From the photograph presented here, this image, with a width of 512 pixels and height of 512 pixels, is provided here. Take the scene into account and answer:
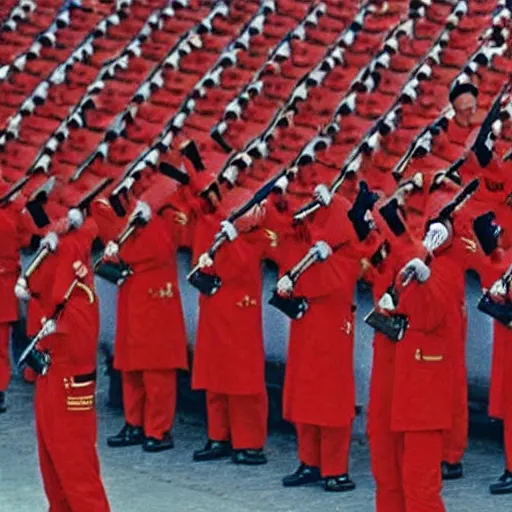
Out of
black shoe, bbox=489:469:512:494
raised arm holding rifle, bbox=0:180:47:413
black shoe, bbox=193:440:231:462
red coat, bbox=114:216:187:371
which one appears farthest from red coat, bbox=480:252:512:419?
raised arm holding rifle, bbox=0:180:47:413

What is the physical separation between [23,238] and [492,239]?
448 cm

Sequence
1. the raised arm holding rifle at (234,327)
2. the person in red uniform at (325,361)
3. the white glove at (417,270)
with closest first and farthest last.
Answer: the white glove at (417,270) < the person in red uniform at (325,361) < the raised arm holding rifle at (234,327)

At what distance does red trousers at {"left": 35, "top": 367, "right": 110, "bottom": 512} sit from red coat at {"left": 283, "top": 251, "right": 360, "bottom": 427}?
6.79 ft

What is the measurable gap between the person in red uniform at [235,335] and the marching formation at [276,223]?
15 millimetres

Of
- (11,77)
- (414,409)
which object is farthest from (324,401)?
(11,77)

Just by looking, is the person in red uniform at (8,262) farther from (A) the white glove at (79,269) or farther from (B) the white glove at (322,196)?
(A) the white glove at (79,269)

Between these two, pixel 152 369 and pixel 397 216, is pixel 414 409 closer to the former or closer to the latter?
pixel 397 216

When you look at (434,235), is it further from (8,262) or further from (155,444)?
(8,262)

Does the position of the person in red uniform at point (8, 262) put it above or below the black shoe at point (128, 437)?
above

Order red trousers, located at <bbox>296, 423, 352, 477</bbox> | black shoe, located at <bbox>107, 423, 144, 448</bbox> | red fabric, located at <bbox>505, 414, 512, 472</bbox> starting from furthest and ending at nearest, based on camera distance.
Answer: black shoe, located at <bbox>107, 423, 144, 448</bbox>, red trousers, located at <bbox>296, 423, 352, 477</bbox>, red fabric, located at <bbox>505, 414, 512, 472</bbox>

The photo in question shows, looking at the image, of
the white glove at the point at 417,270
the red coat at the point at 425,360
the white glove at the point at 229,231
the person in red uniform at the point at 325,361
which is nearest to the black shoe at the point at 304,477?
the person in red uniform at the point at 325,361

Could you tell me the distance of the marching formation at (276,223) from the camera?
13.1 m

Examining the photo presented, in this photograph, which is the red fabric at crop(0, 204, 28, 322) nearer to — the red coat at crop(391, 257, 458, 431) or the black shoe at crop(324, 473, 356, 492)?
the black shoe at crop(324, 473, 356, 492)

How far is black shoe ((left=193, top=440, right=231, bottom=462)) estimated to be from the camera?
51.6ft
